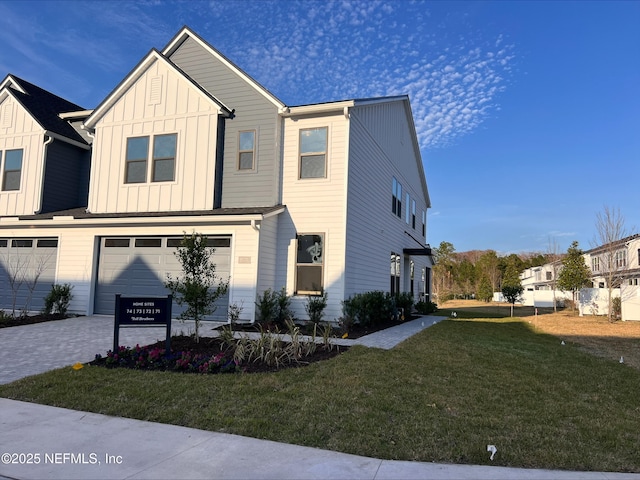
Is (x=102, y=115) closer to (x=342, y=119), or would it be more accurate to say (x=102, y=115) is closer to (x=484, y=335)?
(x=342, y=119)

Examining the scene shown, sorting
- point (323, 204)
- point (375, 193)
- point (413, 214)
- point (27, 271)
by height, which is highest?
point (413, 214)

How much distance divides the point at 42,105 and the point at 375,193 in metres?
13.3

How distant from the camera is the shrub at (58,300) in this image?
13.0m

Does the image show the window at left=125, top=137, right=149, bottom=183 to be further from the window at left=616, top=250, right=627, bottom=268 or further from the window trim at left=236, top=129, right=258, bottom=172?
the window at left=616, top=250, right=627, bottom=268

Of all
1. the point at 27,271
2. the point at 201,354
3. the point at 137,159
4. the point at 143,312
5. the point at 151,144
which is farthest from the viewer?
the point at 27,271

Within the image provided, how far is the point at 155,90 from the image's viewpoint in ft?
45.8

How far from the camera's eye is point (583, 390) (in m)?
6.31

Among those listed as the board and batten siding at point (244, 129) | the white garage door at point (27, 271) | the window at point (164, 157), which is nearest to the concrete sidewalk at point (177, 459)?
the board and batten siding at point (244, 129)

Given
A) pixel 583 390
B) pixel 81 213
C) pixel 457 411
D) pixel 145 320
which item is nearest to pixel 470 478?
pixel 457 411

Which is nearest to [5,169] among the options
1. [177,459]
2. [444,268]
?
[177,459]

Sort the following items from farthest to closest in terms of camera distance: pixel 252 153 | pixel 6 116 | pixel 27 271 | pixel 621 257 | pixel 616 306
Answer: pixel 621 257 < pixel 616 306 < pixel 6 116 < pixel 27 271 < pixel 252 153

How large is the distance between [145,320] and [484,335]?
9.15 m

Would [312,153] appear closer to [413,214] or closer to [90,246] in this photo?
[90,246]

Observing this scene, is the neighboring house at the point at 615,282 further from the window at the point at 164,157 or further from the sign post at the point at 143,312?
the sign post at the point at 143,312
